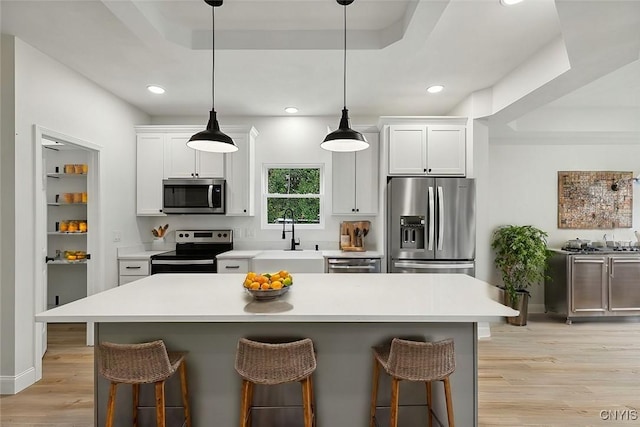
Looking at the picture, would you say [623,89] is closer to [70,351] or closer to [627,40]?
[627,40]

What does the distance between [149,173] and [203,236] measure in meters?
1.03

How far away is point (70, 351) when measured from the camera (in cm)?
356

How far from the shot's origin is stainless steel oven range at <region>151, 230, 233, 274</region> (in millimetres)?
4035

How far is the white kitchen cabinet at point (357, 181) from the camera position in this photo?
4395 mm

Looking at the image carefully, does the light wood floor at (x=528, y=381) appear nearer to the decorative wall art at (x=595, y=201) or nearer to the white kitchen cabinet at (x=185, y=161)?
the decorative wall art at (x=595, y=201)

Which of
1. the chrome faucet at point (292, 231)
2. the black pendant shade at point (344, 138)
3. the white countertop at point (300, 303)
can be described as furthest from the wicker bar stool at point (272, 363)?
the chrome faucet at point (292, 231)

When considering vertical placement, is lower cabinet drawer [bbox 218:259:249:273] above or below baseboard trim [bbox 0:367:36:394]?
above

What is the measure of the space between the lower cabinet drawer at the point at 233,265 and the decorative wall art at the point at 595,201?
14.3 ft

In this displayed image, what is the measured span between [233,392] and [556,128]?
195 inches

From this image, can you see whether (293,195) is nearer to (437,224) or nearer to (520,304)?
(437,224)

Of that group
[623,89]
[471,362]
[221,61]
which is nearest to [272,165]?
[221,61]

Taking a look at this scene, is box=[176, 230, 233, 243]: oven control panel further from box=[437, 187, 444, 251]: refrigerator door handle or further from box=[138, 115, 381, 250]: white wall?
box=[437, 187, 444, 251]: refrigerator door handle

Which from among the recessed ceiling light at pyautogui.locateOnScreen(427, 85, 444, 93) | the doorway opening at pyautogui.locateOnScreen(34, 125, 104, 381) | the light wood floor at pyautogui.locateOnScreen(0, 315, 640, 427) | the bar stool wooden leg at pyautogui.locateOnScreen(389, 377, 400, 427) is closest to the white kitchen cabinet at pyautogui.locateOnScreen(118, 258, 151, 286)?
the doorway opening at pyautogui.locateOnScreen(34, 125, 104, 381)

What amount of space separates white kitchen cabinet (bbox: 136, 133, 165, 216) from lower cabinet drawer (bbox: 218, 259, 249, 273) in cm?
110
